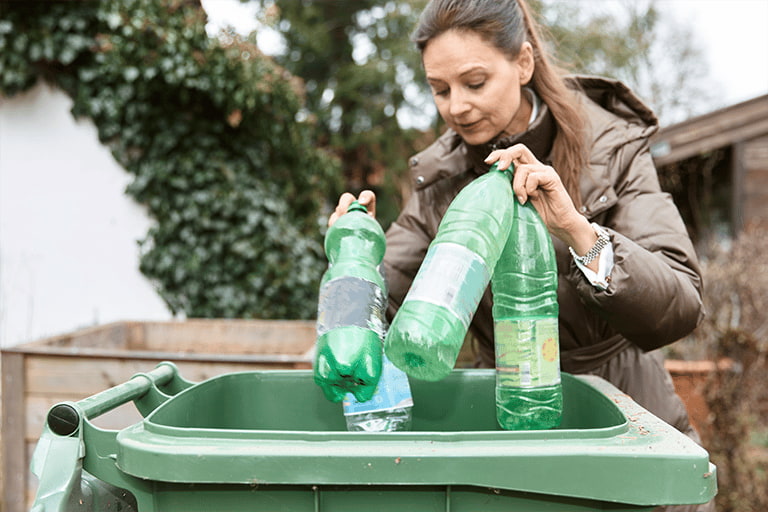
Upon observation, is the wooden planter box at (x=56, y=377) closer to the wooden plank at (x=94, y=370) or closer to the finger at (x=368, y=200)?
the wooden plank at (x=94, y=370)

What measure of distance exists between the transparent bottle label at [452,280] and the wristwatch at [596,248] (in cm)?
28

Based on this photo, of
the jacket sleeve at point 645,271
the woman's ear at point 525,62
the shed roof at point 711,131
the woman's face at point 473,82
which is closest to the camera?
the jacket sleeve at point 645,271

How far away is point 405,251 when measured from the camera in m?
1.93

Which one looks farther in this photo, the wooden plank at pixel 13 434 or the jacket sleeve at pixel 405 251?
the wooden plank at pixel 13 434

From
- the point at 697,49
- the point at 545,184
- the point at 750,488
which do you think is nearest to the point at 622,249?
the point at 545,184

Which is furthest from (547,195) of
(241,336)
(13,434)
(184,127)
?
(184,127)

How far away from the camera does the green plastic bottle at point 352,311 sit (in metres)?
1.25

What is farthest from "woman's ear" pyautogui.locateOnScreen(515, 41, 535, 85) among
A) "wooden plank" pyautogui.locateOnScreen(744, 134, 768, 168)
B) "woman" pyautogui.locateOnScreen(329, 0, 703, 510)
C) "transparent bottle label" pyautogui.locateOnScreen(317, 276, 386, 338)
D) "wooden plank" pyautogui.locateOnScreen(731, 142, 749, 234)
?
"wooden plank" pyautogui.locateOnScreen(744, 134, 768, 168)

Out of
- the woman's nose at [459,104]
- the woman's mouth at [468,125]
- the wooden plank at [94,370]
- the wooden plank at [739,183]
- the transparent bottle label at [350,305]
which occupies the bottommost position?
the wooden plank at [94,370]

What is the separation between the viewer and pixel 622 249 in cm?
134

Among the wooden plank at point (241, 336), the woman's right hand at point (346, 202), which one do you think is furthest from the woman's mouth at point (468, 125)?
the wooden plank at point (241, 336)

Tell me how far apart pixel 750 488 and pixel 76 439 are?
11.7 ft

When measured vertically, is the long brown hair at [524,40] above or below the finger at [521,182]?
above

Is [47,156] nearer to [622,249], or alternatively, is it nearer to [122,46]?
[122,46]
